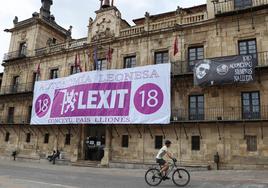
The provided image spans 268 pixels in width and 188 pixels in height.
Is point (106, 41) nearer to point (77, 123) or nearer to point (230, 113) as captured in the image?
point (77, 123)

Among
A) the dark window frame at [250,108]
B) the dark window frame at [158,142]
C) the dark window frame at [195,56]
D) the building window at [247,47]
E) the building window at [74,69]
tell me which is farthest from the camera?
the building window at [74,69]

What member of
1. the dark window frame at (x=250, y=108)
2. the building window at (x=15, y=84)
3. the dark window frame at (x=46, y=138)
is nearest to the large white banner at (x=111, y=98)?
the dark window frame at (x=46, y=138)

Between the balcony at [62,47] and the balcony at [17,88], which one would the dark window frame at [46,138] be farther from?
the balcony at [62,47]

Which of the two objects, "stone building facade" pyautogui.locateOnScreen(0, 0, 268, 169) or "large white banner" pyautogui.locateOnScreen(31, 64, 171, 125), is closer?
"stone building facade" pyautogui.locateOnScreen(0, 0, 268, 169)

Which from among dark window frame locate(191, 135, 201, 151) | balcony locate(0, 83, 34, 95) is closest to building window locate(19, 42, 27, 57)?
balcony locate(0, 83, 34, 95)

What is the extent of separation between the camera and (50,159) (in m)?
22.2

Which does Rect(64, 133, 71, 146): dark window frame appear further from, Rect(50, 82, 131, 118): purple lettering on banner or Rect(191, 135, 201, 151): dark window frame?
Rect(191, 135, 201, 151): dark window frame

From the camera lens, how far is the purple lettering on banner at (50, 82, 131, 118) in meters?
20.0

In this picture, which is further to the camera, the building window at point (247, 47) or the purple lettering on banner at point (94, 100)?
the purple lettering on banner at point (94, 100)

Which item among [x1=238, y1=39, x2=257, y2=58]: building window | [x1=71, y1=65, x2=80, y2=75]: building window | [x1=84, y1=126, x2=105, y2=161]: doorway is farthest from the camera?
[x1=71, y1=65, x2=80, y2=75]: building window

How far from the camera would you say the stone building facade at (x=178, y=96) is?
16.9 metres

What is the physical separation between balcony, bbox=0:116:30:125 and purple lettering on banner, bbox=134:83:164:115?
12556 millimetres

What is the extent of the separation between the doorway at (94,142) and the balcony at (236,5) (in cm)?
1220

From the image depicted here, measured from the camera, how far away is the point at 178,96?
63.1 feet
